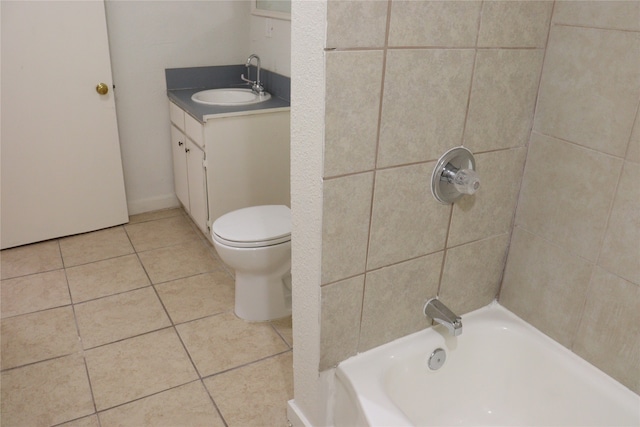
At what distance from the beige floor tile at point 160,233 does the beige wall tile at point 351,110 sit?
1.94 metres

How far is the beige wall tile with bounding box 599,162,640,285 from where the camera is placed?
127cm

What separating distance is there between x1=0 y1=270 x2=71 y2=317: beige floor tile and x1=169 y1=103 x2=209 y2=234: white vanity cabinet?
0.75 meters

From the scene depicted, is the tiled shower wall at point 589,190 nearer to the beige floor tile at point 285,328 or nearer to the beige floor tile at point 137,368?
the beige floor tile at point 285,328

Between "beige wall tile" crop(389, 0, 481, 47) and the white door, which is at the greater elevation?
"beige wall tile" crop(389, 0, 481, 47)

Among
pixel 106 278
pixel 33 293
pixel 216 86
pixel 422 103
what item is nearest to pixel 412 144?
pixel 422 103

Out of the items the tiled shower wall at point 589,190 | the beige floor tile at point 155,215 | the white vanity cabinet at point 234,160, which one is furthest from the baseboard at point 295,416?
the beige floor tile at point 155,215

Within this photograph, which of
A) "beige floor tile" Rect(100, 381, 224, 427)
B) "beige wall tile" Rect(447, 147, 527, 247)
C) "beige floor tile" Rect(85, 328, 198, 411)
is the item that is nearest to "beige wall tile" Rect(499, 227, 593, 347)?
"beige wall tile" Rect(447, 147, 527, 247)

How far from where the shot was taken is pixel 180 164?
9.91ft

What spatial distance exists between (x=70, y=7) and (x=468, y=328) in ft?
7.74

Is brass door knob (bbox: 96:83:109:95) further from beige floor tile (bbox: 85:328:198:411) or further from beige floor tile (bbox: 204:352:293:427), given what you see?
beige floor tile (bbox: 204:352:293:427)

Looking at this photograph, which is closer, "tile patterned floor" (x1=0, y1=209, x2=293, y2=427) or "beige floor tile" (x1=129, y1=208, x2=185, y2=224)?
"tile patterned floor" (x1=0, y1=209, x2=293, y2=427)

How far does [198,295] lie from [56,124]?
1197mm

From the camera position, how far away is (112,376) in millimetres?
1946

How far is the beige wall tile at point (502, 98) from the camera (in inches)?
52.6
